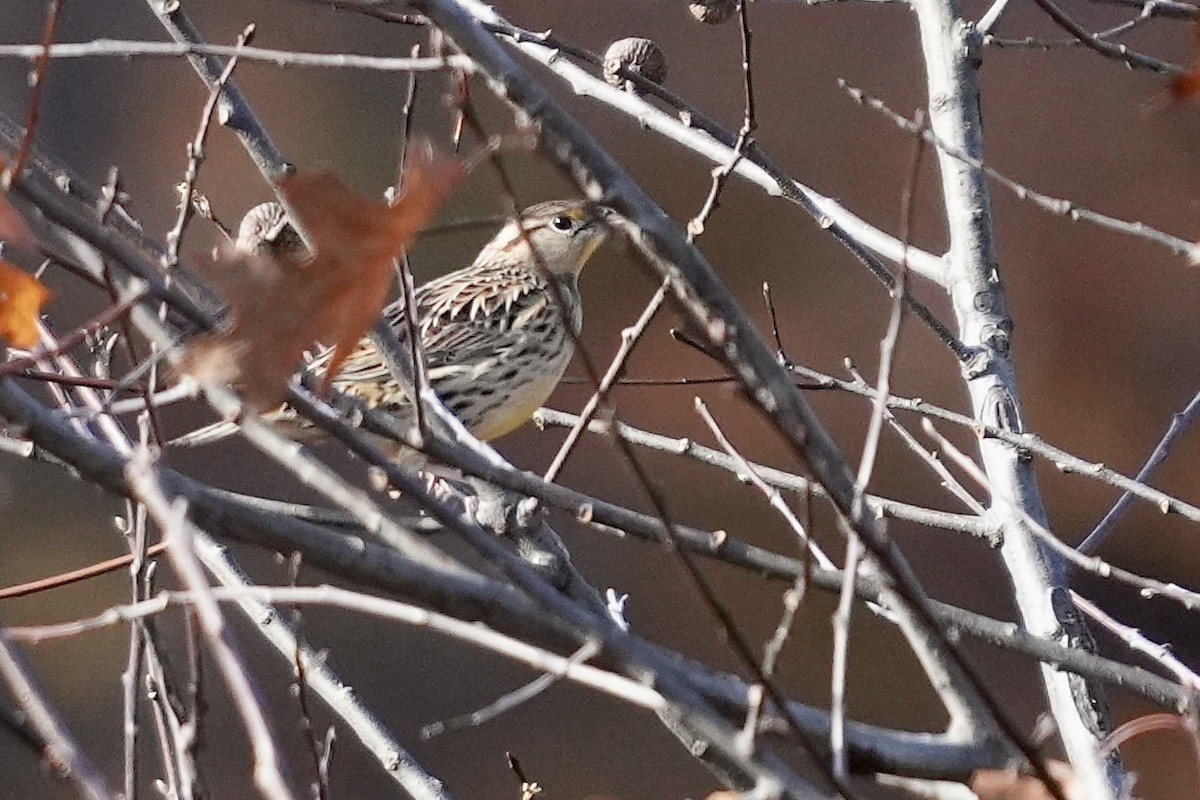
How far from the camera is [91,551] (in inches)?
205

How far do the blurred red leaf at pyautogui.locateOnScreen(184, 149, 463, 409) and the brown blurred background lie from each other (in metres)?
3.31

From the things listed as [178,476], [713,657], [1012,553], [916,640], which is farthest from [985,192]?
[713,657]

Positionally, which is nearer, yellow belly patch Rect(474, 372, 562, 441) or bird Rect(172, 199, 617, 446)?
bird Rect(172, 199, 617, 446)

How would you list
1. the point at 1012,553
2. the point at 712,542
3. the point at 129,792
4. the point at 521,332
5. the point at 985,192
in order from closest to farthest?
the point at 712,542
the point at 129,792
the point at 1012,553
the point at 985,192
the point at 521,332

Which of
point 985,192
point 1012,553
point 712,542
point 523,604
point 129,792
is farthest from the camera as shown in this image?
point 985,192

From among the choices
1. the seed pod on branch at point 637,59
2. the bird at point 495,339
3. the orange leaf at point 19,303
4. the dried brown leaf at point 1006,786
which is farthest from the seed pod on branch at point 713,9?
the dried brown leaf at point 1006,786

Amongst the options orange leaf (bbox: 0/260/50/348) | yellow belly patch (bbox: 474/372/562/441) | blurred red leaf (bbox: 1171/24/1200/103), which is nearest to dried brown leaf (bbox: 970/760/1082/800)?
blurred red leaf (bbox: 1171/24/1200/103)

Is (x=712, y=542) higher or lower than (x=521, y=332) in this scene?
lower

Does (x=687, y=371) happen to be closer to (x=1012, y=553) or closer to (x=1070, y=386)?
(x=1070, y=386)

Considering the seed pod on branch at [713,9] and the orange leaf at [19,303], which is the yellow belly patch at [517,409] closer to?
the seed pod on branch at [713,9]

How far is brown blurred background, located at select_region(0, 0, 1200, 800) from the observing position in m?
4.88

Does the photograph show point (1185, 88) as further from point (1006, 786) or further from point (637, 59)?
point (637, 59)

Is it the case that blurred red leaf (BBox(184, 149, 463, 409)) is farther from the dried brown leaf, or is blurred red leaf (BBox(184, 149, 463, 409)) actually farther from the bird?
the bird

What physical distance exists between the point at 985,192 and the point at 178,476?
6.59 feet
